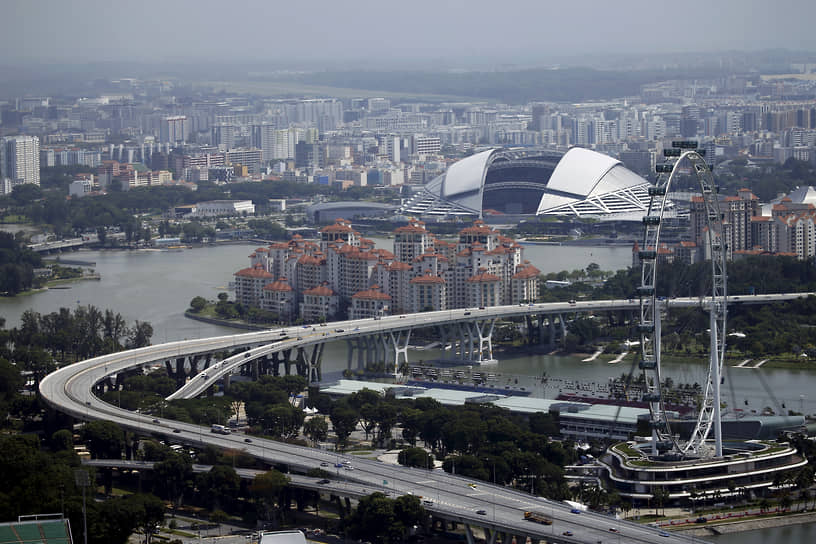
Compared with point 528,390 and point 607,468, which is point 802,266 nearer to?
point 528,390

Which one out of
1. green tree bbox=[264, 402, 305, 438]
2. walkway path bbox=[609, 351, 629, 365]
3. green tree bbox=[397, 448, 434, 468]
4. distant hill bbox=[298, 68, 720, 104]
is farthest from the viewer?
distant hill bbox=[298, 68, 720, 104]

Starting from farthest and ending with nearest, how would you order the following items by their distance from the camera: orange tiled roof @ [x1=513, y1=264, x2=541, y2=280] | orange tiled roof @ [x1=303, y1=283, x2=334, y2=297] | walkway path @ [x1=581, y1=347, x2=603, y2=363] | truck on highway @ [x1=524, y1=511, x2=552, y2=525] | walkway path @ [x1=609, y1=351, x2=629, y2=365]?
orange tiled roof @ [x1=303, y1=283, x2=334, y2=297]
orange tiled roof @ [x1=513, y1=264, x2=541, y2=280]
walkway path @ [x1=581, y1=347, x2=603, y2=363]
walkway path @ [x1=609, y1=351, x2=629, y2=365]
truck on highway @ [x1=524, y1=511, x2=552, y2=525]

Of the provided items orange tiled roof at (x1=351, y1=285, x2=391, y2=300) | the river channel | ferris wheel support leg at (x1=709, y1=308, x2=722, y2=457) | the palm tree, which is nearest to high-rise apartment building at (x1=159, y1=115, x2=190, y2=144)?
the river channel

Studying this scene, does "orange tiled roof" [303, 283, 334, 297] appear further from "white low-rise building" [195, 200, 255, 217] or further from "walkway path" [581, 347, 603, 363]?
"white low-rise building" [195, 200, 255, 217]

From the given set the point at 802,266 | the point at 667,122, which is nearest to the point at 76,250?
the point at 802,266

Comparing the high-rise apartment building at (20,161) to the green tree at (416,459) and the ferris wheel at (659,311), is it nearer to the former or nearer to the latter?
the green tree at (416,459)

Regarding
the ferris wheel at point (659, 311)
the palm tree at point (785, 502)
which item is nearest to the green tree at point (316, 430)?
the ferris wheel at point (659, 311)

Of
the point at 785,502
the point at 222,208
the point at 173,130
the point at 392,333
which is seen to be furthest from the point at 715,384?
the point at 173,130

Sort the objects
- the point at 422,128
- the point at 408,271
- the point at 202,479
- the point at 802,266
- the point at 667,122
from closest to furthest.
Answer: the point at 202,479
the point at 408,271
the point at 802,266
the point at 667,122
the point at 422,128
